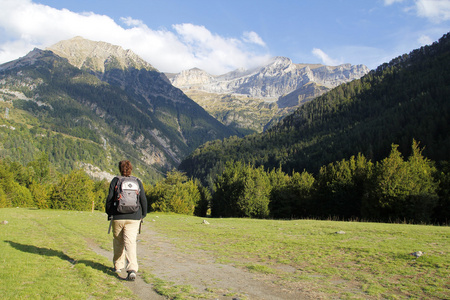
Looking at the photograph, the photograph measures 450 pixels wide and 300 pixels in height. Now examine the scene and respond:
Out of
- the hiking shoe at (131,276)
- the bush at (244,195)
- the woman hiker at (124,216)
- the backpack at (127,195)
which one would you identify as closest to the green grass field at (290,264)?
the hiking shoe at (131,276)

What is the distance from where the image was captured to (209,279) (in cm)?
1012

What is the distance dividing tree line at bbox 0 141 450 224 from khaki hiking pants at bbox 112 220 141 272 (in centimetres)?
3558

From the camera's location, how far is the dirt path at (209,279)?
334 inches

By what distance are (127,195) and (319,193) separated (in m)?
57.3

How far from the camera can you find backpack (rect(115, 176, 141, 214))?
1017 cm

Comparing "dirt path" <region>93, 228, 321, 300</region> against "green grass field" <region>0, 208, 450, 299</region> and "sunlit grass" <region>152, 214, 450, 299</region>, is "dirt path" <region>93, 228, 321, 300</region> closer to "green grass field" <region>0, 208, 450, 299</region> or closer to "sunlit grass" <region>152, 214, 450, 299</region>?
"green grass field" <region>0, 208, 450, 299</region>

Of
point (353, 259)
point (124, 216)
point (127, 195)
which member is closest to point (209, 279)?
point (124, 216)

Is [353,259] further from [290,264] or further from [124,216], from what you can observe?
[124,216]

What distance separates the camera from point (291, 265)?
1252 cm

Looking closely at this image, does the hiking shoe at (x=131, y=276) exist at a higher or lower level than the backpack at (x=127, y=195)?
lower

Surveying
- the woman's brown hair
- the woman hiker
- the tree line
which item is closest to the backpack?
the woman hiker

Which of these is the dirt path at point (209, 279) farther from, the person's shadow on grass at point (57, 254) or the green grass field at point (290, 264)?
the person's shadow on grass at point (57, 254)

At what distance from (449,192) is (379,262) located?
4081cm

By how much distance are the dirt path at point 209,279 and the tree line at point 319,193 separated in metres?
32.0
